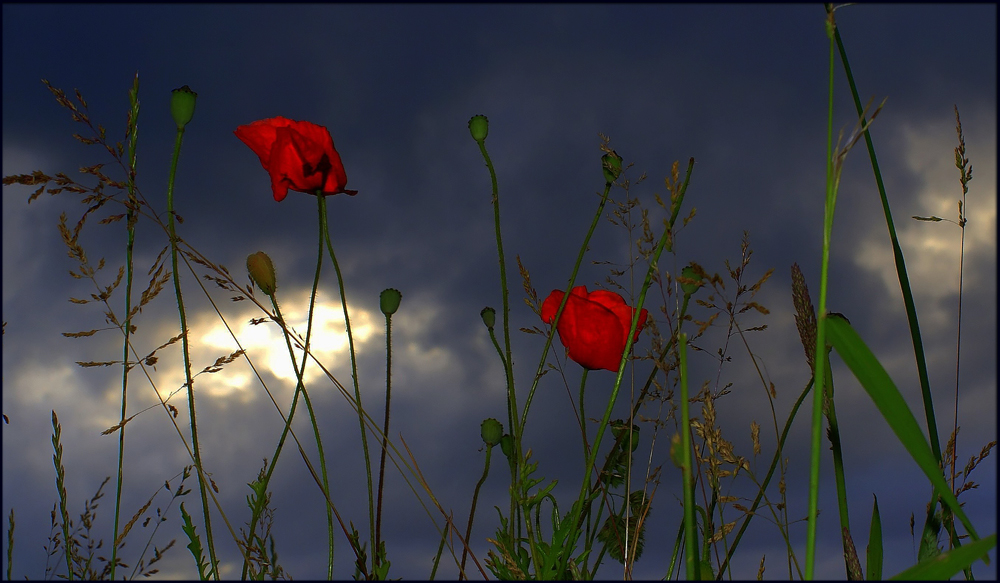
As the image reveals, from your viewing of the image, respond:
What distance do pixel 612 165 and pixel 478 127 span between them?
1.24ft

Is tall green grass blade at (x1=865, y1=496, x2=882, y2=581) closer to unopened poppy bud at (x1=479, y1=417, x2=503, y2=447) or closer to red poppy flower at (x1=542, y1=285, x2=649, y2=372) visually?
red poppy flower at (x1=542, y1=285, x2=649, y2=372)

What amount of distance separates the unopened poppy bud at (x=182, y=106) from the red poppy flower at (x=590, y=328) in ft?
3.37

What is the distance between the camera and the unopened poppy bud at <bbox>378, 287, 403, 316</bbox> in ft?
7.02

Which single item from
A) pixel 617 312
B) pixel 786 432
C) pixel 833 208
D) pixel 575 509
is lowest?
pixel 575 509

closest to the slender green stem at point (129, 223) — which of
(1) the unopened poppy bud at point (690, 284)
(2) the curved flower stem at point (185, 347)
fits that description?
(2) the curved flower stem at point (185, 347)

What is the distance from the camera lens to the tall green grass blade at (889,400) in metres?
1.03

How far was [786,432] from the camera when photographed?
1.67 m

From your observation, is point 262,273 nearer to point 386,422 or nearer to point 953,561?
point 386,422

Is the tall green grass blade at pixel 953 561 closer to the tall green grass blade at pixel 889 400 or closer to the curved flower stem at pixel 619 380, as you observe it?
the tall green grass blade at pixel 889 400

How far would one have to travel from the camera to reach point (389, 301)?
2.14m

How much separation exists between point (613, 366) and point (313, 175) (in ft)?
3.00

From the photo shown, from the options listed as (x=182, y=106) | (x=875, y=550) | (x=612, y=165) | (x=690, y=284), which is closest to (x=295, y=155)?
(x=182, y=106)

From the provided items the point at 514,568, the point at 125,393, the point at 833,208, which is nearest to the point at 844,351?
the point at 833,208

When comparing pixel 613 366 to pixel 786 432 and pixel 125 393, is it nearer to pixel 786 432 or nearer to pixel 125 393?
pixel 786 432
